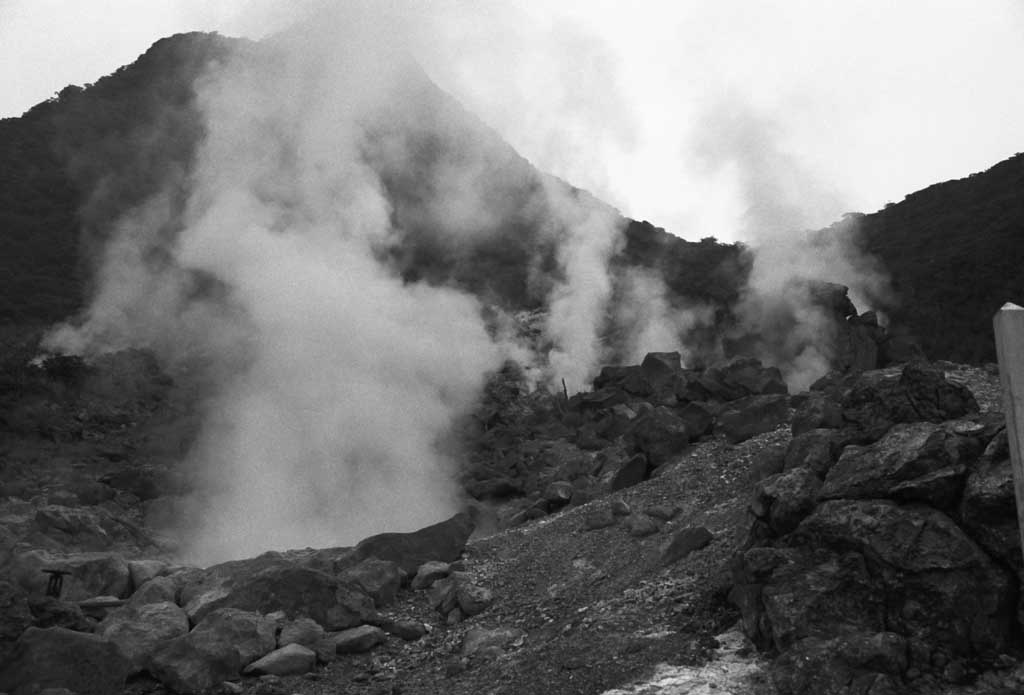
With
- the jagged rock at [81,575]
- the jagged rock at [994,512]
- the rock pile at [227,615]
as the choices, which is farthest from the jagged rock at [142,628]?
the jagged rock at [994,512]

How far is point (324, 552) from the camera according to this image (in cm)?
1203

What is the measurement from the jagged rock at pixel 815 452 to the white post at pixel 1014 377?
346 centimetres

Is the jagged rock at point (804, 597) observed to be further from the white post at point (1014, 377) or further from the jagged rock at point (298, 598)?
the jagged rock at point (298, 598)

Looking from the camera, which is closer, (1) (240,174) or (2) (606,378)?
(2) (606,378)

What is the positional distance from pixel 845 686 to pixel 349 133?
100 ft

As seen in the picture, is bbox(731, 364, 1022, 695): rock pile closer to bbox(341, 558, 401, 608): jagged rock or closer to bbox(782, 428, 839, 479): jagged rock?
bbox(782, 428, 839, 479): jagged rock

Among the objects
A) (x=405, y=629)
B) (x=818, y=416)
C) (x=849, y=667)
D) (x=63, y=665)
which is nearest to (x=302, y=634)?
(x=405, y=629)

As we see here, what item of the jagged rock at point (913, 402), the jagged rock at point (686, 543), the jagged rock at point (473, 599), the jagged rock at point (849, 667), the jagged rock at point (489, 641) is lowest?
the jagged rock at point (849, 667)

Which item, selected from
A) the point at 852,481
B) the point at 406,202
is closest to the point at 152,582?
the point at 852,481

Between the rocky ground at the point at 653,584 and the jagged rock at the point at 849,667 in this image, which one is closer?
the jagged rock at the point at 849,667

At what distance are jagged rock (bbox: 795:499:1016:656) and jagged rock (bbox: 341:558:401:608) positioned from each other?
18.5 feet

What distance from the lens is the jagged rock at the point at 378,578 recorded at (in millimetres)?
10609

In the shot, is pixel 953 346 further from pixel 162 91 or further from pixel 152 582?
pixel 162 91

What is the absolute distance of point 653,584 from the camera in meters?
8.63
